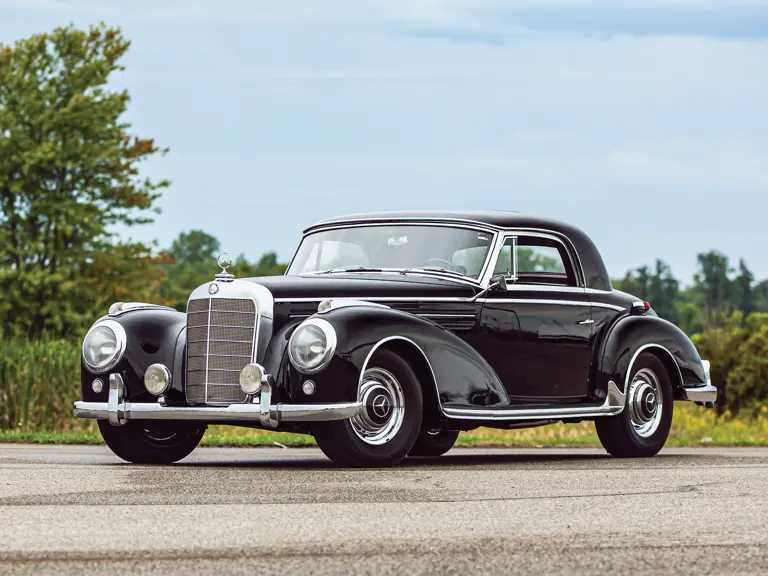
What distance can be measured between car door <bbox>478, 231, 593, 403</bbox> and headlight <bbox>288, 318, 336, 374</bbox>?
6.04 feet

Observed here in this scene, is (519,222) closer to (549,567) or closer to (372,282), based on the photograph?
(372,282)

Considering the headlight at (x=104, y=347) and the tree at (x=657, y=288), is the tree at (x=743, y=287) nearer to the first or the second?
the tree at (x=657, y=288)

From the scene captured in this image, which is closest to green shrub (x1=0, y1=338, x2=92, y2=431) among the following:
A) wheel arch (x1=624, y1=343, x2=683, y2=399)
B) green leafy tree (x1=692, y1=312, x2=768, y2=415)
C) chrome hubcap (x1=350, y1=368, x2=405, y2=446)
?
wheel arch (x1=624, y1=343, x2=683, y2=399)

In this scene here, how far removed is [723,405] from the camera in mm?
25578

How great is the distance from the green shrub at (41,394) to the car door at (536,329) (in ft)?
26.6

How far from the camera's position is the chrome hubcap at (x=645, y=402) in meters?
11.9

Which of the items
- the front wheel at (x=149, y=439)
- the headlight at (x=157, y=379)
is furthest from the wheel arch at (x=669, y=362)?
the headlight at (x=157, y=379)

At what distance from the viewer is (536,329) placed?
36.1 ft

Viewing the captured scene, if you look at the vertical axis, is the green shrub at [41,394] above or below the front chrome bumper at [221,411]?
below

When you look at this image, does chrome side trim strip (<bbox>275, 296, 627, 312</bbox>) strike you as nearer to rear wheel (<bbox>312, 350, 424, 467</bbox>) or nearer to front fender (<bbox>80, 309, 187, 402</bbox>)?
rear wheel (<bbox>312, 350, 424, 467</bbox>)

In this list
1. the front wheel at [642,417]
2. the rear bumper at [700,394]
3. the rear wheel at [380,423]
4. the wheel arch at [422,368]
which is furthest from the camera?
the rear bumper at [700,394]

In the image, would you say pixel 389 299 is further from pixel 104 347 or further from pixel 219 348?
pixel 104 347

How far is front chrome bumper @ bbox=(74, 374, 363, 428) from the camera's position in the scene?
8.94 metres

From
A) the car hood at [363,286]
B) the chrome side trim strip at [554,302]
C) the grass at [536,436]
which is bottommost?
the grass at [536,436]
